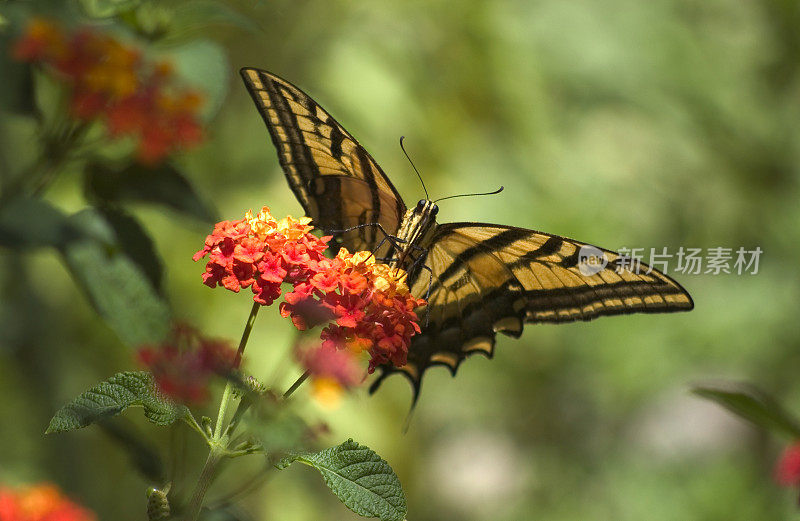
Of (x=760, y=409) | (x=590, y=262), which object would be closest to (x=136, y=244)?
(x=590, y=262)

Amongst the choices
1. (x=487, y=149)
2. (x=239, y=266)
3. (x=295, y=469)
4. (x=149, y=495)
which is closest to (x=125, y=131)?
(x=239, y=266)

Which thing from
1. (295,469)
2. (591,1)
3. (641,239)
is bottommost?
(295,469)

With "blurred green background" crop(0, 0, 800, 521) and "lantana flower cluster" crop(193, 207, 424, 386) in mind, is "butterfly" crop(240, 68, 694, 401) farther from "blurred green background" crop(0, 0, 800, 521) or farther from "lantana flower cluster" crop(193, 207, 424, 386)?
"blurred green background" crop(0, 0, 800, 521)

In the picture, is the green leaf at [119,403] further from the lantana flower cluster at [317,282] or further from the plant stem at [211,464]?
the lantana flower cluster at [317,282]

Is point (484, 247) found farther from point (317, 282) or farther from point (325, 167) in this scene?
point (317, 282)

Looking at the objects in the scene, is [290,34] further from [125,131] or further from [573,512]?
[573,512]

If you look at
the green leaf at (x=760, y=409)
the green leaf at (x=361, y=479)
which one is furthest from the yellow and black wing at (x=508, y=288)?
the green leaf at (x=361, y=479)
